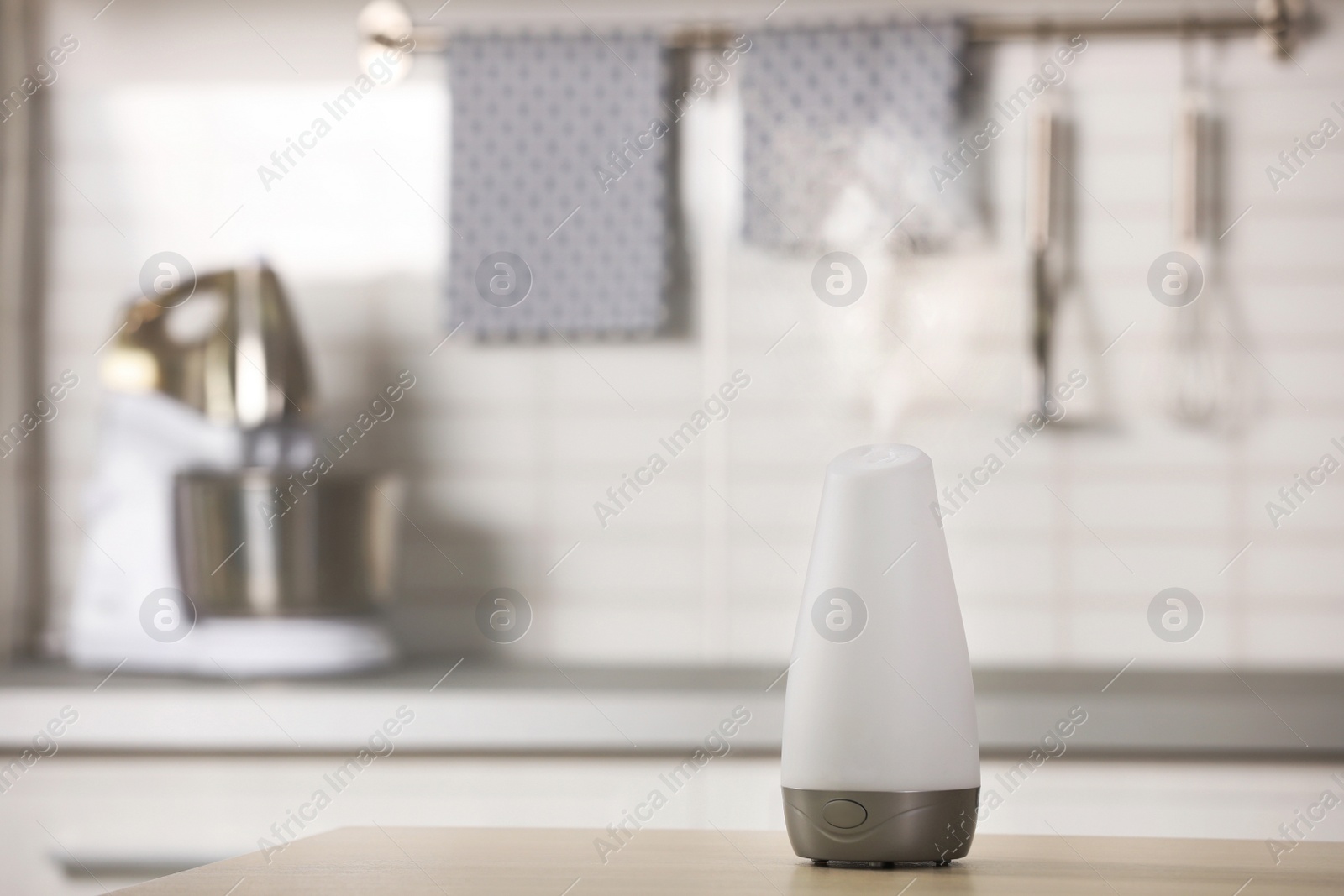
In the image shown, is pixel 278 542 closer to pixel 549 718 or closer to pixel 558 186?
pixel 549 718

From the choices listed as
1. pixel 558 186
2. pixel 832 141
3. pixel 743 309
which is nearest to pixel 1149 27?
pixel 832 141

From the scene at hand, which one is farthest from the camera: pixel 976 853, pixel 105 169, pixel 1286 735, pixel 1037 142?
pixel 105 169

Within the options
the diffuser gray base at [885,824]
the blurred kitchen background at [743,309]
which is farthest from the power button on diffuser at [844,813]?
the blurred kitchen background at [743,309]

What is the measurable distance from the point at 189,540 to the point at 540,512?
1.31 feet

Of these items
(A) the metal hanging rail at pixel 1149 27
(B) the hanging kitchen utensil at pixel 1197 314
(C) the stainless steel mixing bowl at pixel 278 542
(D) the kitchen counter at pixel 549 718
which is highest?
(A) the metal hanging rail at pixel 1149 27

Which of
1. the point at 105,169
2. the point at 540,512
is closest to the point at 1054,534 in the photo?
the point at 540,512

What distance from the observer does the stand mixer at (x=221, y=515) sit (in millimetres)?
1205

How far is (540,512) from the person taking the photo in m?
1.42

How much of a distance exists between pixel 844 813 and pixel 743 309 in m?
0.97

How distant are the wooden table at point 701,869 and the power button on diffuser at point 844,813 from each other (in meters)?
0.02

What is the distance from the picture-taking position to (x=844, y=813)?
1.57 ft

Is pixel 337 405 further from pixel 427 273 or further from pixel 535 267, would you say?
pixel 535 267

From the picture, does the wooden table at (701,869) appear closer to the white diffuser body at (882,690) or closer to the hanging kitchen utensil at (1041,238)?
the white diffuser body at (882,690)

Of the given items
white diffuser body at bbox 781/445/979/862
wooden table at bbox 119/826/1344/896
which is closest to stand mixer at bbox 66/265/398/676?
wooden table at bbox 119/826/1344/896
